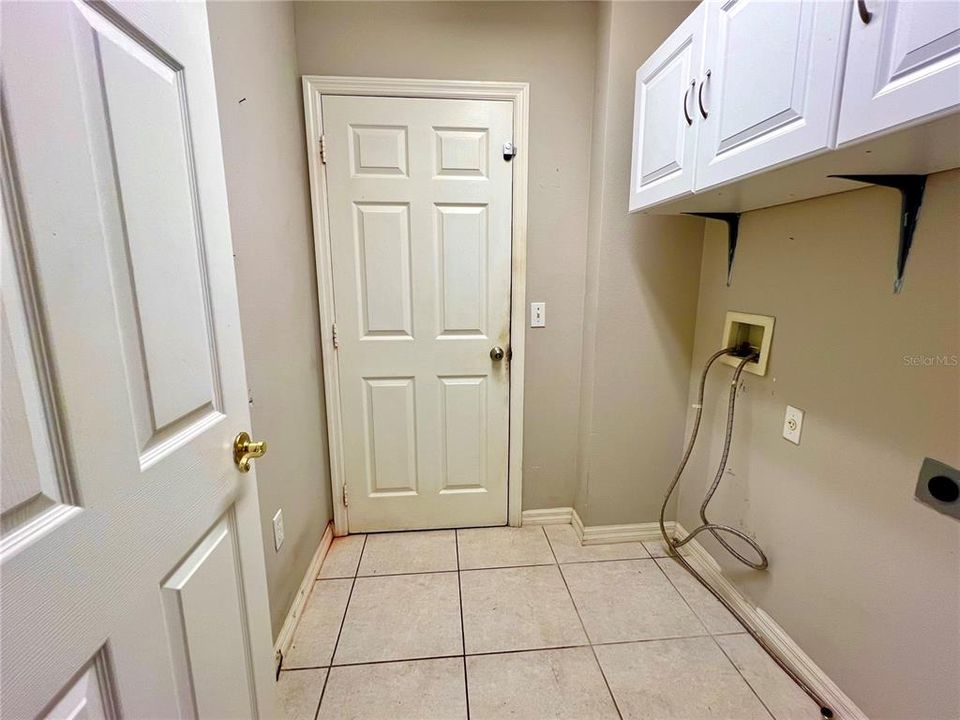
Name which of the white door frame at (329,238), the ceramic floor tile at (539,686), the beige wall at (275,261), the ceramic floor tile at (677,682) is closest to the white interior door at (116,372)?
the beige wall at (275,261)

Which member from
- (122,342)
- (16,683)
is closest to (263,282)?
(122,342)

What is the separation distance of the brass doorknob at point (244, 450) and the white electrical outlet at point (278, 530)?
0.64 m

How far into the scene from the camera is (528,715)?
3.85ft

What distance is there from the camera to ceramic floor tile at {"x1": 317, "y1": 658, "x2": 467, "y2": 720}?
1180 millimetres

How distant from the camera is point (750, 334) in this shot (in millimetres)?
1533

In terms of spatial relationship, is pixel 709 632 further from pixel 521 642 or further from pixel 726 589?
pixel 521 642

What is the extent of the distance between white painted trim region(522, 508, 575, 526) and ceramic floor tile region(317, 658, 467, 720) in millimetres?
830

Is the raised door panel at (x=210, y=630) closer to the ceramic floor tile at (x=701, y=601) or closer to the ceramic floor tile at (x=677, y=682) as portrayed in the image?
the ceramic floor tile at (x=677, y=682)

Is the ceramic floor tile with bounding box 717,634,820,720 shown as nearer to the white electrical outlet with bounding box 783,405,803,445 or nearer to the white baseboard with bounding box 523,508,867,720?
the white baseboard with bounding box 523,508,867,720

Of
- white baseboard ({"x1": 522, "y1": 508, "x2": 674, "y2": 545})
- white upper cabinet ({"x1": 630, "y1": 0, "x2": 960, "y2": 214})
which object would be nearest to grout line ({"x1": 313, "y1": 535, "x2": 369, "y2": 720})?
white baseboard ({"x1": 522, "y1": 508, "x2": 674, "y2": 545})

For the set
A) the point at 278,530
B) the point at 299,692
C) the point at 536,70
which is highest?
the point at 536,70

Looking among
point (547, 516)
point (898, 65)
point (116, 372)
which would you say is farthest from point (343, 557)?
point (898, 65)

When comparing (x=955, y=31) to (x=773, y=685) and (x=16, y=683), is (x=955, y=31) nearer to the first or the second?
(x=16, y=683)

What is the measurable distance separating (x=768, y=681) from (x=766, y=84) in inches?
66.5
